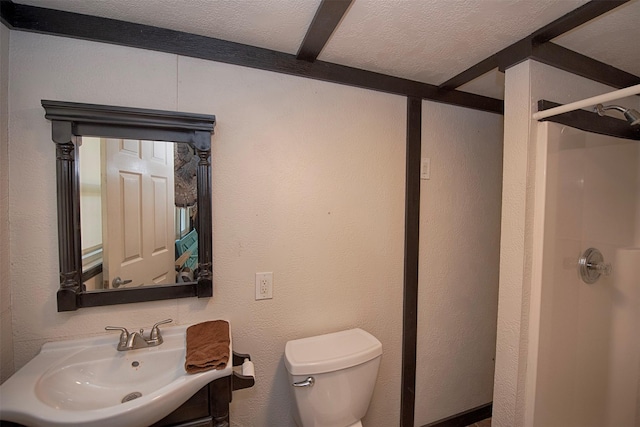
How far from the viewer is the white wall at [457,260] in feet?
5.27

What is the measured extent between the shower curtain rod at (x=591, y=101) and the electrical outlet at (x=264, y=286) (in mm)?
1414

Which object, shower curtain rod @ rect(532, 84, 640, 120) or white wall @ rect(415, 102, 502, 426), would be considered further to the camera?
white wall @ rect(415, 102, 502, 426)

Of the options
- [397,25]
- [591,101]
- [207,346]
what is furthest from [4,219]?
[591,101]

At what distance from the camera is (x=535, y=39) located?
1.12 meters

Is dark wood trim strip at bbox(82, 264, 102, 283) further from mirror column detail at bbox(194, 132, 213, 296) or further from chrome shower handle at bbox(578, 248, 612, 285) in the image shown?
chrome shower handle at bbox(578, 248, 612, 285)

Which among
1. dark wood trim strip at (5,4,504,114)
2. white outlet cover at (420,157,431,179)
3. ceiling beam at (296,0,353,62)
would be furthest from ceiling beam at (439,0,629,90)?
ceiling beam at (296,0,353,62)

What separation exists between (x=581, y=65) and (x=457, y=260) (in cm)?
119

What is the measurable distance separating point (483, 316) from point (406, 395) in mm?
756

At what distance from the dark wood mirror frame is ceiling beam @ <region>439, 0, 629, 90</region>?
1376 millimetres

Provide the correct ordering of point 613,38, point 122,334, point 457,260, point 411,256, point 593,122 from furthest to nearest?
point 457,260 → point 411,256 → point 593,122 → point 613,38 → point 122,334

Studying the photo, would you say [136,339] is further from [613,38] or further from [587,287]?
[613,38]

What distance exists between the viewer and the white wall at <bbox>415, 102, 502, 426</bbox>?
1.61 meters

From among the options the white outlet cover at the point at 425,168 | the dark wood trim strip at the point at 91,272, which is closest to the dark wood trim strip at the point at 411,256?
the white outlet cover at the point at 425,168

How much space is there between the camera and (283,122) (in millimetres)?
1307
